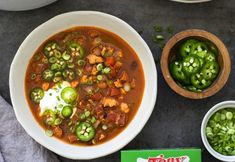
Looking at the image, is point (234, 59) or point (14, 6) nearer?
point (14, 6)

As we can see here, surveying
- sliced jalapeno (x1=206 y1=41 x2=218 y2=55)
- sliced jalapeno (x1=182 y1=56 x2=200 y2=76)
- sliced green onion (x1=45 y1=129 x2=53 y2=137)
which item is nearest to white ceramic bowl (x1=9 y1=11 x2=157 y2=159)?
sliced green onion (x1=45 y1=129 x2=53 y2=137)

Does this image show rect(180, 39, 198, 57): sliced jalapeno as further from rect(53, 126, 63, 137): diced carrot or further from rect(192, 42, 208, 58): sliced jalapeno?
rect(53, 126, 63, 137): diced carrot

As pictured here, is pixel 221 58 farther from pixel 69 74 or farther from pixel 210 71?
pixel 69 74

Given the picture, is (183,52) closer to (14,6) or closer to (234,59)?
(234,59)

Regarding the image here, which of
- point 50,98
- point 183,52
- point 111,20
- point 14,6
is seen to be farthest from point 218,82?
point 14,6

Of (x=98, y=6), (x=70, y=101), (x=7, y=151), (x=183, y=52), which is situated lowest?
(x=7, y=151)

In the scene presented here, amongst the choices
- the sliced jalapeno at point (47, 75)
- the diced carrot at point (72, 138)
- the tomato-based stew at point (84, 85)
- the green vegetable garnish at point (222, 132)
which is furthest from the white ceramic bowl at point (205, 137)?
the sliced jalapeno at point (47, 75)
